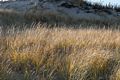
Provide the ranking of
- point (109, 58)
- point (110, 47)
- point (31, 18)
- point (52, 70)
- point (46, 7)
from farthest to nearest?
point (46, 7)
point (31, 18)
point (110, 47)
point (109, 58)
point (52, 70)

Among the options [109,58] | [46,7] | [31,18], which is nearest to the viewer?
[109,58]

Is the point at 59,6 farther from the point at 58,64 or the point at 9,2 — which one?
the point at 58,64

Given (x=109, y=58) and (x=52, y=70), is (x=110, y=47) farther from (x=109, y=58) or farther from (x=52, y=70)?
(x=52, y=70)

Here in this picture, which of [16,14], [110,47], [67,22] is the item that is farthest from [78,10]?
[110,47]

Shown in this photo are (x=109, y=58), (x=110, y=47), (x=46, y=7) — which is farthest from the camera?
(x=46, y=7)

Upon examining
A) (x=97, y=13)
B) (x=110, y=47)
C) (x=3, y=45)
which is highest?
(x=3, y=45)

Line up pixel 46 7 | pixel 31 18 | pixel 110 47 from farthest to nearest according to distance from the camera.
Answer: pixel 46 7 < pixel 31 18 < pixel 110 47

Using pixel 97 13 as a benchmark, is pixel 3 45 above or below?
above

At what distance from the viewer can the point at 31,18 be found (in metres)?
15.4

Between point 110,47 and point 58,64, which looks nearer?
point 58,64

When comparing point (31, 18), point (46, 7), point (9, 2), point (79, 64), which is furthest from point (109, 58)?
point (9, 2)

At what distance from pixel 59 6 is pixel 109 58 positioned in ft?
37.5

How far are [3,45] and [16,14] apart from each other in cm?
856

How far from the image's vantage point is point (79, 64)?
19.6ft
